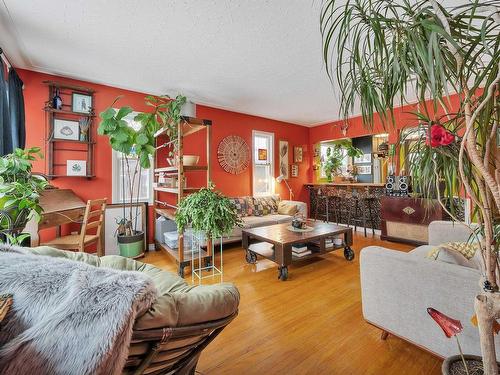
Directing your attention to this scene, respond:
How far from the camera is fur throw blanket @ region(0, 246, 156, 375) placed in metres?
0.57

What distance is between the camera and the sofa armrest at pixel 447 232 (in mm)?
2211

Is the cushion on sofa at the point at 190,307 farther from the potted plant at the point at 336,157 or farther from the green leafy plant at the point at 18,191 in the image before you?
the potted plant at the point at 336,157

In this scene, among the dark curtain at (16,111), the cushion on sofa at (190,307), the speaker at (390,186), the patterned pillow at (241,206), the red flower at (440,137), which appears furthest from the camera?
the patterned pillow at (241,206)

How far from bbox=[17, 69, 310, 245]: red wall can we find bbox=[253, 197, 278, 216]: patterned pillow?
483 mm

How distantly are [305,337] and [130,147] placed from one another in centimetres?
295

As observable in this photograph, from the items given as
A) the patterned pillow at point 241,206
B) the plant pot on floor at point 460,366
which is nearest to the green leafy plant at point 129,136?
the patterned pillow at point 241,206

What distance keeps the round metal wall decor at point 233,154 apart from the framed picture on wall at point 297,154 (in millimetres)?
1427

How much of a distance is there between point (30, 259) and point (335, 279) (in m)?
2.65

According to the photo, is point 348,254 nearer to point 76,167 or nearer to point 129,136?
point 129,136

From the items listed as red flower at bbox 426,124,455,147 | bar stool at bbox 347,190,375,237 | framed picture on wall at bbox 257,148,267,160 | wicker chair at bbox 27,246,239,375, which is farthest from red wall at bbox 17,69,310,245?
red flower at bbox 426,124,455,147

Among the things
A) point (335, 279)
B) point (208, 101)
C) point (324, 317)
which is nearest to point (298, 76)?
point (208, 101)

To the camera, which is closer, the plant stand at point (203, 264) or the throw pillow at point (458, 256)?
the throw pillow at point (458, 256)

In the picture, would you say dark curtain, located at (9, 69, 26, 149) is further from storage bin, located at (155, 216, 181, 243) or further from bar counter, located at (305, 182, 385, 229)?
bar counter, located at (305, 182, 385, 229)

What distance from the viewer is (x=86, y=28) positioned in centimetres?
220
